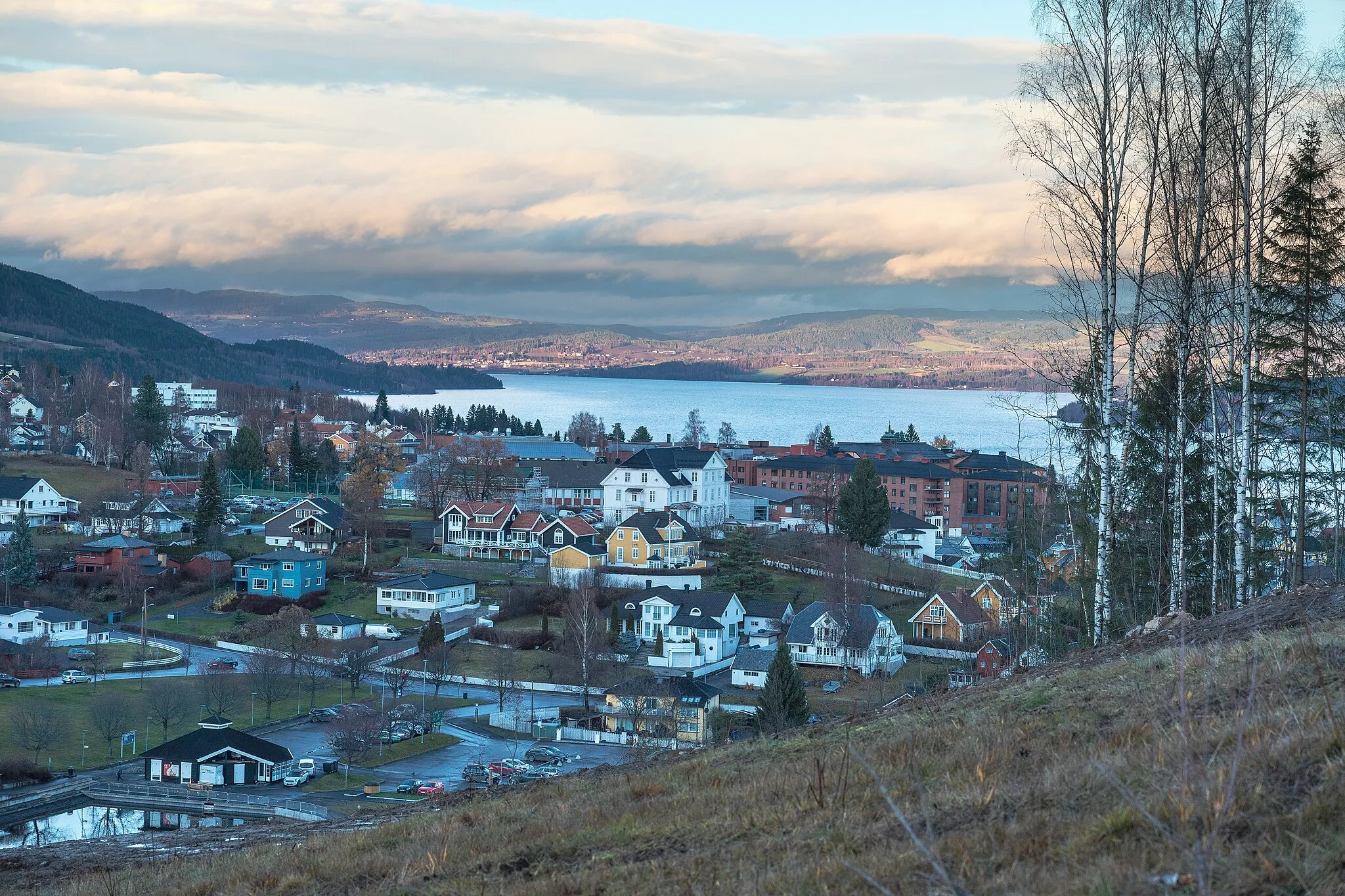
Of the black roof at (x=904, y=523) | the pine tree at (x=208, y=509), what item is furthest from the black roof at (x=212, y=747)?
the black roof at (x=904, y=523)

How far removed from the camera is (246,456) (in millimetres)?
73125

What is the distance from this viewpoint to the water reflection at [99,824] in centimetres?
1569

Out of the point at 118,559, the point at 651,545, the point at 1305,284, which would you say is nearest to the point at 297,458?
the point at 118,559

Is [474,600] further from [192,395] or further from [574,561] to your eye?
[192,395]

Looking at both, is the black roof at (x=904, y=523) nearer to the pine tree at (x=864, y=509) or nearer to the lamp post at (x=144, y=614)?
the pine tree at (x=864, y=509)

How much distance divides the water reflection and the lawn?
835cm

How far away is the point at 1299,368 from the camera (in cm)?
1778

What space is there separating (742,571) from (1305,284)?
29.5m

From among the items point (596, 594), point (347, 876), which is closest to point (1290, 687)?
point (347, 876)

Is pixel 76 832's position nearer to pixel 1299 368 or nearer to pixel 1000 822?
pixel 1000 822

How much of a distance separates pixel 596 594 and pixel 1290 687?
37.2 metres

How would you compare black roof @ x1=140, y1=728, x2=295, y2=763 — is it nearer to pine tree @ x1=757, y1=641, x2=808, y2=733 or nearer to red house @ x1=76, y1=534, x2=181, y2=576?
pine tree @ x1=757, y1=641, x2=808, y2=733

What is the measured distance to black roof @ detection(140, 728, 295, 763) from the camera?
928 inches

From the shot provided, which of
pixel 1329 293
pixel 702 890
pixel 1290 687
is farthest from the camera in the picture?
pixel 1329 293
